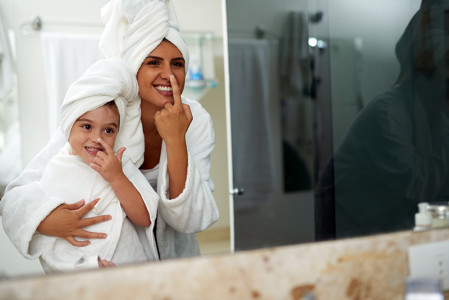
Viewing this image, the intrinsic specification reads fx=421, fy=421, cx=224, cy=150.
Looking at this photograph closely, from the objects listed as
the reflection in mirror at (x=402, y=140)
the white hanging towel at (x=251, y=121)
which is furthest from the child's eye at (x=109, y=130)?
the reflection in mirror at (x=402, y=140)

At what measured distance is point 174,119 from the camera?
103cm

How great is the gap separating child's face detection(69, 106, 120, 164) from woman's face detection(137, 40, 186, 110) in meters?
0.11

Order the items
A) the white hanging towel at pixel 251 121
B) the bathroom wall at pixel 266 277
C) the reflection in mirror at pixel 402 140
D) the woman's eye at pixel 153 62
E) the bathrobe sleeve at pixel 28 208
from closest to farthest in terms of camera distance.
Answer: the bathroom wall at pixel 266 277
the bathrobe sleeve at pixel 28 208
the woman's eye at pixel 153 62
the white hanging towel at pixel 251 121
the reflection in mirror at pixel 402 140

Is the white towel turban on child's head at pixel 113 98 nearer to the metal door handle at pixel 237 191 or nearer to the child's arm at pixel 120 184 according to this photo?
the child's arm at pixel 120 184

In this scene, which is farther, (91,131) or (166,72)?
(166,72)

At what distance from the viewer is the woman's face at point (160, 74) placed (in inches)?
38.8

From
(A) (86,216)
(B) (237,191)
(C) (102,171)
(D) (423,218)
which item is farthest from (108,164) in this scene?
(D) (423,218)

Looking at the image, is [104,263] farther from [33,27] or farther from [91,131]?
[33,27]

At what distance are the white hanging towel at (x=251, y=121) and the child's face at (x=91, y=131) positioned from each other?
1.09 ft

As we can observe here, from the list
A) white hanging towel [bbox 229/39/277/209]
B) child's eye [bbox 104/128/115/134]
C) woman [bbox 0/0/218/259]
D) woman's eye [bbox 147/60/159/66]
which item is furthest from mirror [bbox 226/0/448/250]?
child's eye [bbox 104/128/115/134]

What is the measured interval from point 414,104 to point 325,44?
0.38m

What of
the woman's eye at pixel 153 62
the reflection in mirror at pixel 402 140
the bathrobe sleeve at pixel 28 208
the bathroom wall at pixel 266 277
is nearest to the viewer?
the bathroom wall at pixel 266 277

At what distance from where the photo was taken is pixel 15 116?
89 cm

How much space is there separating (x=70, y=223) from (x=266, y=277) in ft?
1.41
